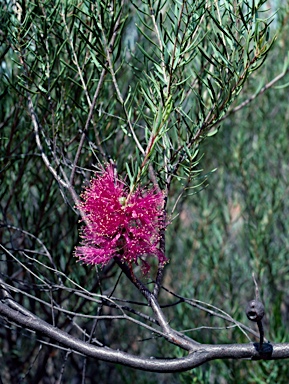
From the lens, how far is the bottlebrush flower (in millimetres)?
659

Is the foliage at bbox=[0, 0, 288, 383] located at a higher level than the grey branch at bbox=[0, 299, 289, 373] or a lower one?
higher

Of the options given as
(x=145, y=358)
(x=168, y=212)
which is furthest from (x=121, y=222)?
(x=168, y=212)

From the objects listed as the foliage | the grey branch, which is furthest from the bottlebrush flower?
the foliage

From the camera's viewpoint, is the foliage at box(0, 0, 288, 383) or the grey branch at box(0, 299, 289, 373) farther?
the foliage at box(0, 0, 288, 383)

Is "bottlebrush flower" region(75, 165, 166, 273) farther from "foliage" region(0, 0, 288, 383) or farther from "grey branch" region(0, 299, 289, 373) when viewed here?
"foliage" region(0, 0, 288, 383)

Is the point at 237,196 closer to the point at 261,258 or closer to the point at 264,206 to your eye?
the point at 264,206

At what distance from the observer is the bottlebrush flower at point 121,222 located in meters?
0.66

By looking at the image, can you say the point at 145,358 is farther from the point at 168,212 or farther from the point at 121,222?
the point at 168,212

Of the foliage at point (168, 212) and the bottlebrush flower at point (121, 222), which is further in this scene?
the foliage at point (168, 212)

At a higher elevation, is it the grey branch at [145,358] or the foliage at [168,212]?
the foliage at [168,212]

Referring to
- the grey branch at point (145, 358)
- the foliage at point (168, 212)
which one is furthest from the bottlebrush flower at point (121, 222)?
the foliage at point (168, 212)

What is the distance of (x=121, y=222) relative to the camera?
657 millimetres

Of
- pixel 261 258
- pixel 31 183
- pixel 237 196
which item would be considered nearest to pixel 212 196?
pixel 237 196

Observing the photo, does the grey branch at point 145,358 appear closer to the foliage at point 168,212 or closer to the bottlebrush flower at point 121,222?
the bottlebrush flower at point 121,222
